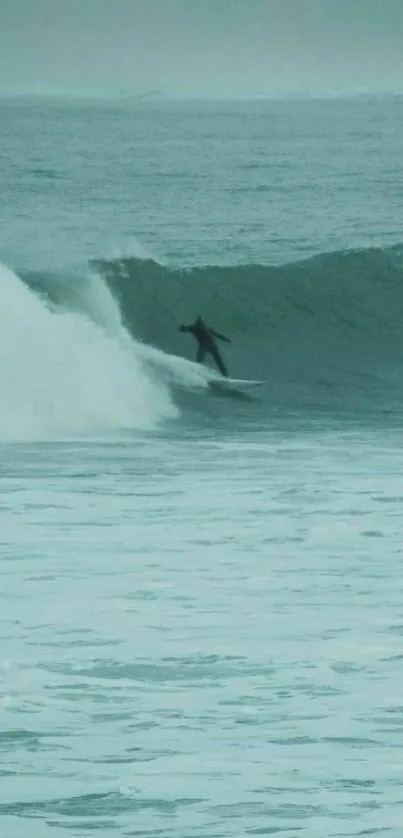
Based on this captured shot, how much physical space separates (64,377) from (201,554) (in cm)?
664

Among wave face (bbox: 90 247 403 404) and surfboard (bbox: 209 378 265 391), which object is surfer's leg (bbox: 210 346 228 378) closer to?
surfboard (bbox: 209 378 265 391)

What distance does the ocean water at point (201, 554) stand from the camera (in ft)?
21.2

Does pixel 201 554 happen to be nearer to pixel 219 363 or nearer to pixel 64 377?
pixel 64 377

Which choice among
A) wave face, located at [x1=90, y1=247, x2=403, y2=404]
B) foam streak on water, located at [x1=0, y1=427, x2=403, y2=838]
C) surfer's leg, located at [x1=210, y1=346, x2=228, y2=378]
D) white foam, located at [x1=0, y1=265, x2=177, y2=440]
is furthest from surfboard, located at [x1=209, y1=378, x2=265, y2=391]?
foam streak on water, located at [x1=0, y1=427, x2=403, y2=838]

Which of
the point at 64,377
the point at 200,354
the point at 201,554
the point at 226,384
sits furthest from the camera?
the point at 200,354

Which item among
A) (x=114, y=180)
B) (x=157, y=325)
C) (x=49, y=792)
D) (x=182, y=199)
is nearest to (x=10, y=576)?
(x=49, y=792)

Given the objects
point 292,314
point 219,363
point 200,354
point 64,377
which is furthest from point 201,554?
point 292,314

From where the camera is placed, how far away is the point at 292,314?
23.8 meters

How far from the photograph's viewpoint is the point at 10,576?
9219 millimetres

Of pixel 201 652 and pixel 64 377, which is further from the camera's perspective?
pixel 64 377

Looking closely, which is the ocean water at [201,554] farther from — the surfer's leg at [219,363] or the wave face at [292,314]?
the surfer's leg at [219,363]

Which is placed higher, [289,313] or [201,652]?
[289,313]

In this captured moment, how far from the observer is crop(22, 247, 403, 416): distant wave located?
68.6 feet

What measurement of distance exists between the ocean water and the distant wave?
1.9 inches
